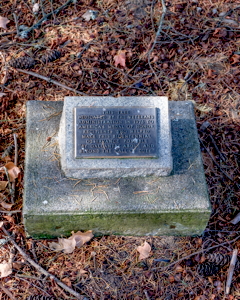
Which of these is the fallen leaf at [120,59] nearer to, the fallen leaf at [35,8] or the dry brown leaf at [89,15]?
the dry brown leaf at [89,15]

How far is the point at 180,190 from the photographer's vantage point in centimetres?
296

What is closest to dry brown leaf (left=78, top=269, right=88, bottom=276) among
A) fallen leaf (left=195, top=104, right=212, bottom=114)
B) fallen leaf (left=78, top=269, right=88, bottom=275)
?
fallen leaf (left=78, top=269, right=88, bottom=275)

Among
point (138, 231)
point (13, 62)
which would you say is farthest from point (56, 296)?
point (13, 62)

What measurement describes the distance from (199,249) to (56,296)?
4.07 ft

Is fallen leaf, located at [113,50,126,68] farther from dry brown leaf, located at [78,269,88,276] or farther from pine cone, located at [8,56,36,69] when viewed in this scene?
dry brown leaf, located at [78,269,88,276]

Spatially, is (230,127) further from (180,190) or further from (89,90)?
(89,90)

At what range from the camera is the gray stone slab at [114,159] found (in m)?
2.86

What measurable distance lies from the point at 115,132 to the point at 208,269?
1.36 metres

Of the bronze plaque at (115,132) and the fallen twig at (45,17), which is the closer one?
the bronze plaque at (115,132)

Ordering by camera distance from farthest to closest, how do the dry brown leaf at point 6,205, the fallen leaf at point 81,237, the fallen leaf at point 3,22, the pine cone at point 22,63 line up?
the fallen leaf at point 3,22 < the pine cone at point 22,63 < the dry brown leaf at point 6,205 < the fallen leaf at point 81,237

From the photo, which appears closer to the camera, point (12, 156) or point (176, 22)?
point (12, 156)

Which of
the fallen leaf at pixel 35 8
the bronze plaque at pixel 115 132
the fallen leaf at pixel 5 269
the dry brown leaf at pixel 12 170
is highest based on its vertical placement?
the fallen leaf at pixel 35 8

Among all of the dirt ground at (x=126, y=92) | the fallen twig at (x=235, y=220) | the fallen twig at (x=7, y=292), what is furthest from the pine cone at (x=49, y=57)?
the fallen twig at (x=235, y=220)

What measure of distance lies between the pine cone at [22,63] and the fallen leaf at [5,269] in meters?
2.22
